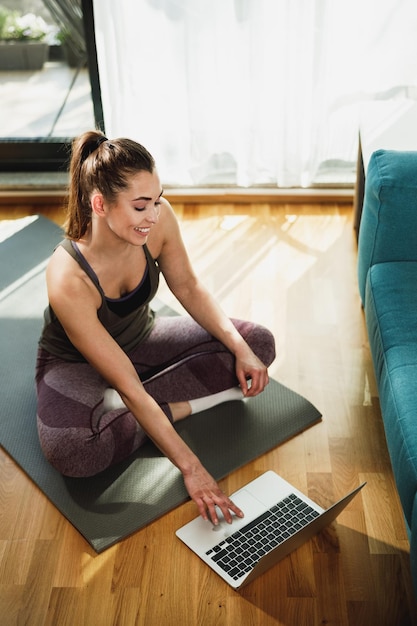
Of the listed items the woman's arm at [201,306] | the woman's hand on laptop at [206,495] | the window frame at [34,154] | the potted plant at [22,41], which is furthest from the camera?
the window frame at [34,154]

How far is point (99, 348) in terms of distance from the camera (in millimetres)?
2016

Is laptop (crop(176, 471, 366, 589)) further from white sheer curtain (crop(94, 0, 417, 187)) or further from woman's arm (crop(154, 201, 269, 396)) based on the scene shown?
white sheer curtain (crop(94, 0, 417, 187))

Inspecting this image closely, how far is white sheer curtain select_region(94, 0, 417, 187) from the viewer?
118 inches

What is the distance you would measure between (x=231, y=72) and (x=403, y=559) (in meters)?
1.97

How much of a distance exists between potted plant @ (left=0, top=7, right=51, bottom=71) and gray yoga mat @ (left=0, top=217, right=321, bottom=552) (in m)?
1.30

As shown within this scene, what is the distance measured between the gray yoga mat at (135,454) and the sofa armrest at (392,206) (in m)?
0.51

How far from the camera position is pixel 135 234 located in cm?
195

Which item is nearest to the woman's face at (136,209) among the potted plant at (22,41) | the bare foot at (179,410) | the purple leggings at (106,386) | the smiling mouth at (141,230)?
the smiling mouth at (141,230)

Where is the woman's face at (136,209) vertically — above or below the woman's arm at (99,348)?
above

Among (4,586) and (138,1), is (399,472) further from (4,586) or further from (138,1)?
(138,1)

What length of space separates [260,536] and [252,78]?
186cm

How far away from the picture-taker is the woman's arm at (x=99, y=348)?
1975 millimetres

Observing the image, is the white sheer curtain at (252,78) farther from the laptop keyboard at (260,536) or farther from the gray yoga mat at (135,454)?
the laptop keyboard at (260,536)

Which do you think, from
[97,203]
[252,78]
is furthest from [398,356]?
[252,78]
